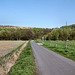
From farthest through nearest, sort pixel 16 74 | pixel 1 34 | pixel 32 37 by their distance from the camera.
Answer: pixel 32 37, pixel 1 34, pixel 16 74

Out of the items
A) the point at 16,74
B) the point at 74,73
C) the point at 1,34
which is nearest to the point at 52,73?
the point at 74,73

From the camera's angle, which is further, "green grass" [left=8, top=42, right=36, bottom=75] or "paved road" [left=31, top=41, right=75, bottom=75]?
"paved road" [left=31, top=41, right=75, bottom=75]

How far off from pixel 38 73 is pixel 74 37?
96.9 metres

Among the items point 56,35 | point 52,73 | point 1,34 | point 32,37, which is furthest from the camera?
point 32,37

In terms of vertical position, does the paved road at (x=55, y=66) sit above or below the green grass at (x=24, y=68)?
below

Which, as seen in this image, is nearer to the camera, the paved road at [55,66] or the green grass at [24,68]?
the green grass at [24,68]

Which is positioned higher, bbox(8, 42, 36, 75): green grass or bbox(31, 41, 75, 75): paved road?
bbox(8, 42, 36, 75): green grass

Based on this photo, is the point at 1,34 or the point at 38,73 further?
the point at 1,34

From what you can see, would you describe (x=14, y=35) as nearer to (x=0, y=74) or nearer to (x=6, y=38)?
(x=6, y=38)

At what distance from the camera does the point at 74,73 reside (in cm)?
704

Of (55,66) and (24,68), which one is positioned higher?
(24,68)

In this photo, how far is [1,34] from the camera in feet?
421

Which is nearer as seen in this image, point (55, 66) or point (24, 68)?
point (24, 68)

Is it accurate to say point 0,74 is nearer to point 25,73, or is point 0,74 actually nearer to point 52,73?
point 25,73
